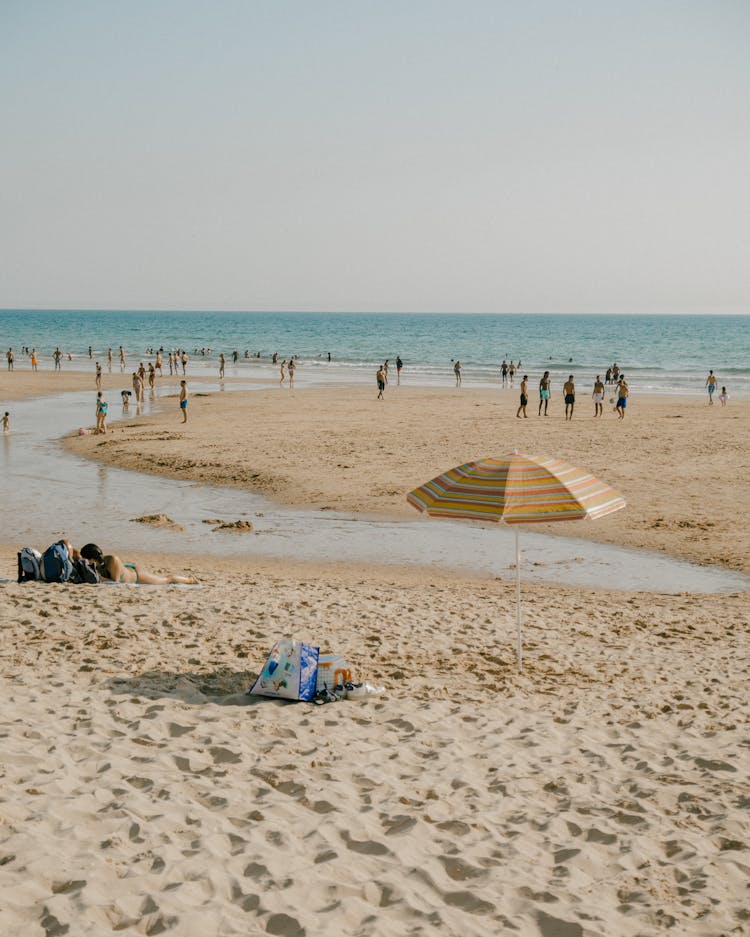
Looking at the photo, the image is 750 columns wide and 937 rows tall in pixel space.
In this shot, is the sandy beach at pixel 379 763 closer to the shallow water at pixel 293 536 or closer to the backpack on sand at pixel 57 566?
the backpack on sand at pixel 57 566

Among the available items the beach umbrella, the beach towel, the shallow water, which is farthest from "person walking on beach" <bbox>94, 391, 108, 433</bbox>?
the beach towel

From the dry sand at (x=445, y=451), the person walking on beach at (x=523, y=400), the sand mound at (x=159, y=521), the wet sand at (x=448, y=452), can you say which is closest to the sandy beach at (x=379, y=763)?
the sand mound at (x=159, y=521)

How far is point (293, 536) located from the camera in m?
17.6

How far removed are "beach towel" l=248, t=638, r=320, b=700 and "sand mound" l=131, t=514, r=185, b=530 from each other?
10.1m

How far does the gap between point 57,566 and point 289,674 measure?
16.6 ft

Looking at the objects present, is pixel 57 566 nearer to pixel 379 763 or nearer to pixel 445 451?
pixel 379 763

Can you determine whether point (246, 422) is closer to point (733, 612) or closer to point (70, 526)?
point (70, 526)

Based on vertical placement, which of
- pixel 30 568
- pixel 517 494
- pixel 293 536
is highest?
pixel 517 494

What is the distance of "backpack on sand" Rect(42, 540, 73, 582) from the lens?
1212 centimetres

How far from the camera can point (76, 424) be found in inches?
1342

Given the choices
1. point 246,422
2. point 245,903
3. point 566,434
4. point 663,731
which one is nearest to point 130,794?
point 245,903

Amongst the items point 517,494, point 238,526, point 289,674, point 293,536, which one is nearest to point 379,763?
point 289,674

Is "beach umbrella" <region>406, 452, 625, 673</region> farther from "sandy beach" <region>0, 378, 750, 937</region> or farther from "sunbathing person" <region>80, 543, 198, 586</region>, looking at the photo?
"sunbathing person" <region>80, 543, 198, 586</region>

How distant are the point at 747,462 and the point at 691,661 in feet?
52.5
